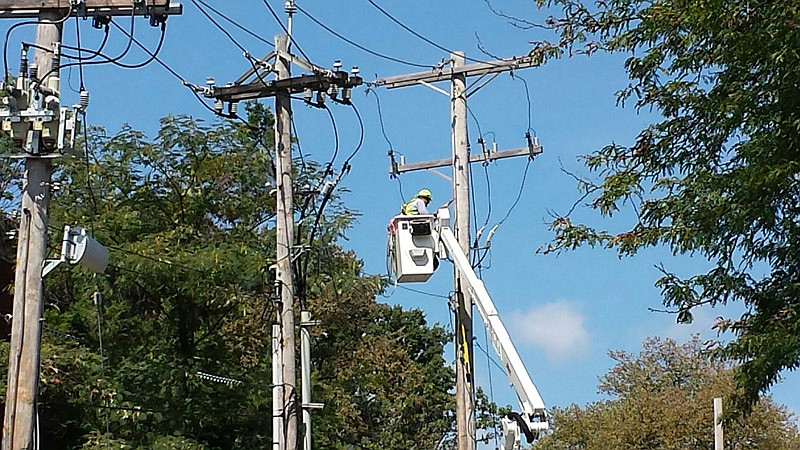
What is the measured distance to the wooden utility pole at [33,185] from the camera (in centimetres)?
980

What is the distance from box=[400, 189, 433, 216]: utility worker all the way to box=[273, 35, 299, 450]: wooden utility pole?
184cm

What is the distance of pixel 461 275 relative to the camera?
13898 mm

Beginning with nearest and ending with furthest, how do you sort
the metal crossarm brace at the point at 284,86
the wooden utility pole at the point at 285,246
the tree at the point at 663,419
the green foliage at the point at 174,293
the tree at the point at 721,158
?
the tree at the point at 721,158, the wooden utility pole at the point at 285,246, the metal crossarm brace at the point at 284,86, the green foliage at the point at 174,293, the tree at the point at 663,419

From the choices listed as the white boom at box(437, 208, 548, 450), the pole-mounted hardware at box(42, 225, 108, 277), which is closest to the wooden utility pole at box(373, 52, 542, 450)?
the white boom at box(437, 208, 548, 450)

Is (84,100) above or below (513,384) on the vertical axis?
above

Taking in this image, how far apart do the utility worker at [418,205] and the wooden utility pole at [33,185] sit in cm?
459

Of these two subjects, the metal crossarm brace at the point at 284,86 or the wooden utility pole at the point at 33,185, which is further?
the metal crossarm brace at the point at 284,86

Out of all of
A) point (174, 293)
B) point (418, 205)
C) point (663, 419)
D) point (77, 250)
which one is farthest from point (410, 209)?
point (663, 419)

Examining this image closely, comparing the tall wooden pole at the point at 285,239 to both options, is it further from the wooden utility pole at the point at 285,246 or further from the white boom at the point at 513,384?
the white boom at the point at 513,384

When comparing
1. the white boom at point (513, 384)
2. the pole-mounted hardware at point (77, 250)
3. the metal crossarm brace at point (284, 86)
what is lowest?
the white boom at point (513, 384)

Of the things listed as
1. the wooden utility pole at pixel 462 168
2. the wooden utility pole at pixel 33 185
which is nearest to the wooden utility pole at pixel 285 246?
the wooden utility pole at pixel 462 168

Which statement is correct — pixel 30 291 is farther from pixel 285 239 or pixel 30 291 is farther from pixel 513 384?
pixel 285 239

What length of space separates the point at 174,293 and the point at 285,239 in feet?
28.3

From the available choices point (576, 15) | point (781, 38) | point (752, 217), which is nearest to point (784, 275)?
point (752, 217)
